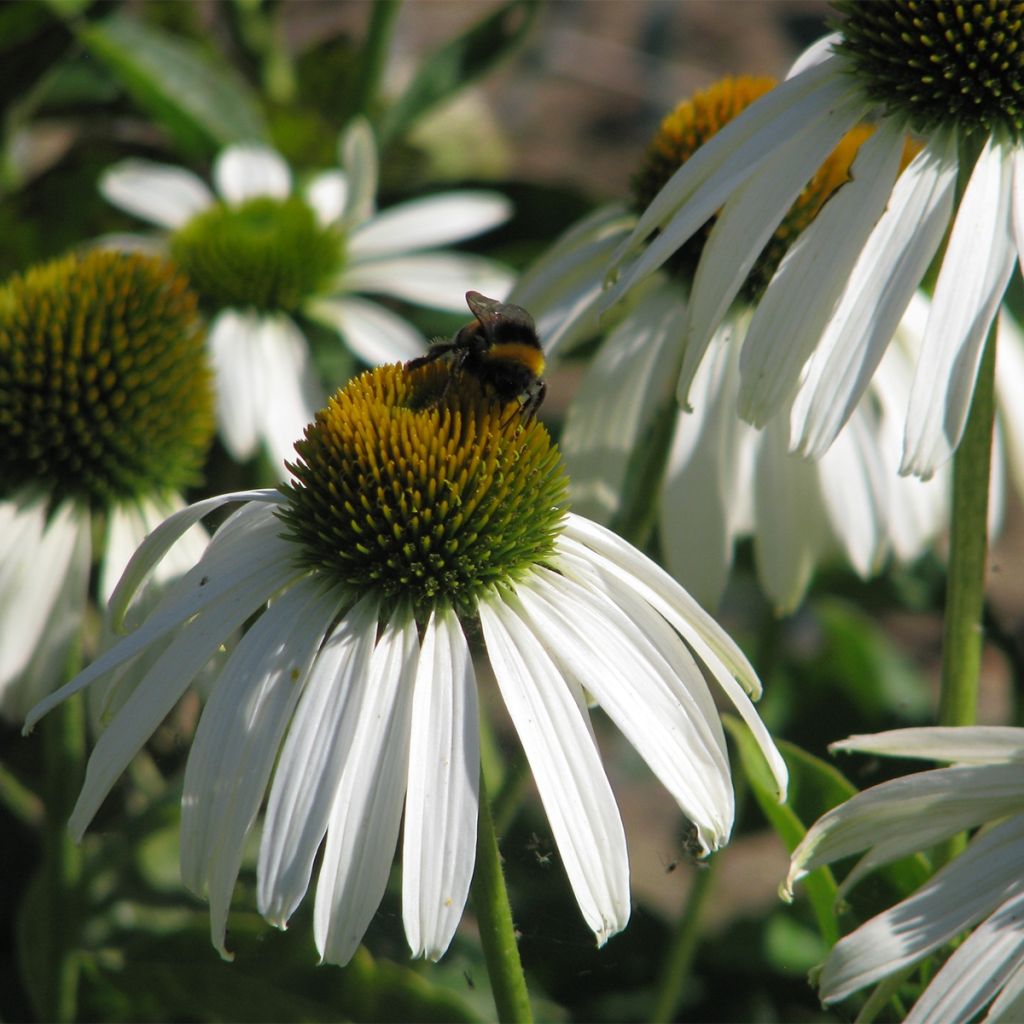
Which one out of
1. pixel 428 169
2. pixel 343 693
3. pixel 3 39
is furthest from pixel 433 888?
pixel 428 169

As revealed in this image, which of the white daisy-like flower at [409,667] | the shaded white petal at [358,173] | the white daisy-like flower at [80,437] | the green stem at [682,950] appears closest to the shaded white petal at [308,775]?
the white daisy-like flower at [409,667]

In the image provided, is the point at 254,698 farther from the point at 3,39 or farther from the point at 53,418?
Answer: the point at 3,39

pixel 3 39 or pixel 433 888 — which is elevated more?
pixel 3 39

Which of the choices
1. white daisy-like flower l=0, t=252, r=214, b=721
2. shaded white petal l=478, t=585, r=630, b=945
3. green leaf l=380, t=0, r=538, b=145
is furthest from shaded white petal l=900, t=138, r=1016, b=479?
green leaf l=380, t=0, r=538, b=145

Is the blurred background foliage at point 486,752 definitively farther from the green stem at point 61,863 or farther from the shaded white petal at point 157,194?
the shaded white petal at point 157,194

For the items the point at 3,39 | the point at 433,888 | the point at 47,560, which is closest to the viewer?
the point at 433,888

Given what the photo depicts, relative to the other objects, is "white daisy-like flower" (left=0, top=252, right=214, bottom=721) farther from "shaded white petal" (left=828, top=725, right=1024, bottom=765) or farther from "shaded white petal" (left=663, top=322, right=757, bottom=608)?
"shaded white petal" (left=828, top=725, right=1024, bottom=765)

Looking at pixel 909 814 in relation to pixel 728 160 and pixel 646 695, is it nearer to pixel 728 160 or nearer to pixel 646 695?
pixel 646 695
